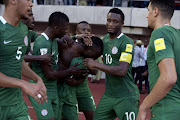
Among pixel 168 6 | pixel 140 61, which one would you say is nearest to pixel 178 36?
pixel 168 6

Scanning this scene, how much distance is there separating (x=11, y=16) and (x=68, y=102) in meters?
2.22

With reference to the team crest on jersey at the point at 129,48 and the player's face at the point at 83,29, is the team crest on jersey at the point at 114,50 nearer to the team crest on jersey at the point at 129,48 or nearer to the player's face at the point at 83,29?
the team crest on jersey at the point at 129,48

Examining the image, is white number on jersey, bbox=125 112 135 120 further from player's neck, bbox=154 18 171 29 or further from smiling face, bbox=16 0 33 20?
smiling face, bbox=16 0 33 20

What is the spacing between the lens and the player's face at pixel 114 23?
15.3 ft

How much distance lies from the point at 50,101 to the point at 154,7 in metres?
2.23

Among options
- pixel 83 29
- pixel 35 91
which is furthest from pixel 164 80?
pixel 83 29

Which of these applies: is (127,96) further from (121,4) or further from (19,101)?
(121,4)

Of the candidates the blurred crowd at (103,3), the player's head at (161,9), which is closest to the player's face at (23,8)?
the player's head at (161,9)

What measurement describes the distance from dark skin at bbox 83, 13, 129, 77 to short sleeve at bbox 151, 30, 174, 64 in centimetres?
144

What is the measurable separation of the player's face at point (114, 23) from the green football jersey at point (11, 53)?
164cm

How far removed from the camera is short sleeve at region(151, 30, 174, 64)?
110 inches

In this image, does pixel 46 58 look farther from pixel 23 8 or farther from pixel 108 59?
pixel 23 8

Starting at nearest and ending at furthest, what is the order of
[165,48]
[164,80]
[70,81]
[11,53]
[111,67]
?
1. [164,80]
2. [165,48]
3. [11,53]
4. [111,67]
5. [70,81]

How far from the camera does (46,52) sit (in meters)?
4.58
